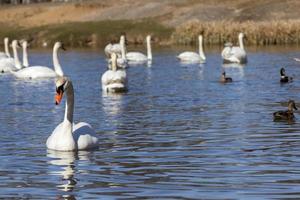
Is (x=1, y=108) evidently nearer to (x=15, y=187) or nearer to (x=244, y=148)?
(x=244, y=148)

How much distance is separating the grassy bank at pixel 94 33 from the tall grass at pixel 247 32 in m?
3.83

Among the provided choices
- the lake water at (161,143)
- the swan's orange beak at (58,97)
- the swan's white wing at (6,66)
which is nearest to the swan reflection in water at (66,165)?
the lake water at (161,143)

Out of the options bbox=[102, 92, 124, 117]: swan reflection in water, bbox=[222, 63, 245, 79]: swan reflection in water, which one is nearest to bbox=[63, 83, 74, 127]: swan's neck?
bbox=[102, 92, 124, 117]: swan reflection in water

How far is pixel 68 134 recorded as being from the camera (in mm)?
14984

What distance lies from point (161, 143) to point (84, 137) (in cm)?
143

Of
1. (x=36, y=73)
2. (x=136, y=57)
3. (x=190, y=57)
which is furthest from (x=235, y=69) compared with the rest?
(x=136, y=57)

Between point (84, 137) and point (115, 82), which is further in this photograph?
point (115, 82)

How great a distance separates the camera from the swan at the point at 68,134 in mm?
14938

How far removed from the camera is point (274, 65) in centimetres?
3597

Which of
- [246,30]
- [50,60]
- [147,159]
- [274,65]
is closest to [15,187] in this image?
[147,159]

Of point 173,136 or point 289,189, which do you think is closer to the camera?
point 289,189

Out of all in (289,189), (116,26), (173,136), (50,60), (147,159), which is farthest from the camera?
(116,26)

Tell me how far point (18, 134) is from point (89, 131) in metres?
2.33

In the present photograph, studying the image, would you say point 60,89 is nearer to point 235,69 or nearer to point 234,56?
point 235,69
